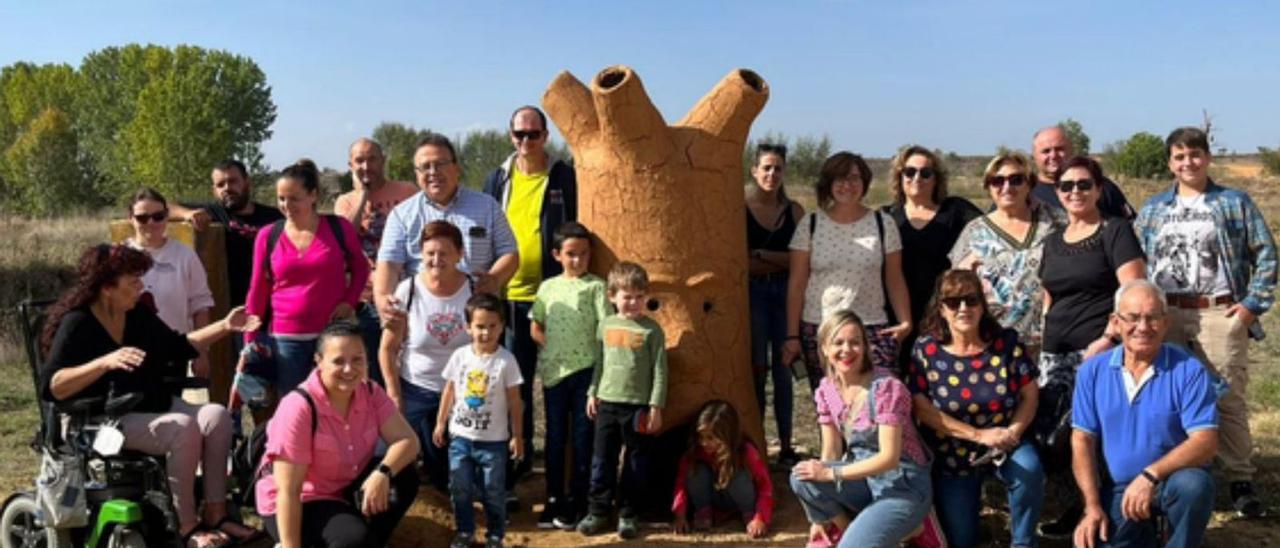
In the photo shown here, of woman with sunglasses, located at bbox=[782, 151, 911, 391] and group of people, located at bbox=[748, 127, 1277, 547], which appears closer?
group of people, located at bbox=[748, 127, 1277, 547]

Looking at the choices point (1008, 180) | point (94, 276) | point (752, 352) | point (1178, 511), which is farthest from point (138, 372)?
point (1178, 511)

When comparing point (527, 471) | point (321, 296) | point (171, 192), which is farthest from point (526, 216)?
point (171, 192)

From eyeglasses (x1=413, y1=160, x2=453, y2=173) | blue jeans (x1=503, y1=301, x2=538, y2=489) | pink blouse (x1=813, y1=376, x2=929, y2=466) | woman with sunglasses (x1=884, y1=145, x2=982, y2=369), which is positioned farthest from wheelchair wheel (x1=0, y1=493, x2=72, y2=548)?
woman with sunglasses (x1=884, y1=145, x2=982, y2=369)

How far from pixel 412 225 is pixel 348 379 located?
4.03ft

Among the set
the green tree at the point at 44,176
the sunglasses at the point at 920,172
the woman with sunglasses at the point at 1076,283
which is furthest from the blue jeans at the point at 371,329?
the green tree at the point at 44,176

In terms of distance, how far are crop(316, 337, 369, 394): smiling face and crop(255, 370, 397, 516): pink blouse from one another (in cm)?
7

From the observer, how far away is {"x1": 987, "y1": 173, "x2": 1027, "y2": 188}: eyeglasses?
16.0 feet

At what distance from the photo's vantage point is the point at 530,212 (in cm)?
541

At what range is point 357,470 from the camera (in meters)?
4.11

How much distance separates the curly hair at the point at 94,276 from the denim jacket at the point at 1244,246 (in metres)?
4.77

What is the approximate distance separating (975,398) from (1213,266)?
1.55m

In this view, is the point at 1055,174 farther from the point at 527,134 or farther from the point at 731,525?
the point at 527,134

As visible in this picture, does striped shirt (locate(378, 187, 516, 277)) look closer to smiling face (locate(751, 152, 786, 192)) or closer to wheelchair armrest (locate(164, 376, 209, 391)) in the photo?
wheelchair armrest (locate(164, 376, 209, 391))

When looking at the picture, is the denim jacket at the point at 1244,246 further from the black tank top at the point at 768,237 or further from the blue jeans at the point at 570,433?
the blue jeans at the point at 570,433
